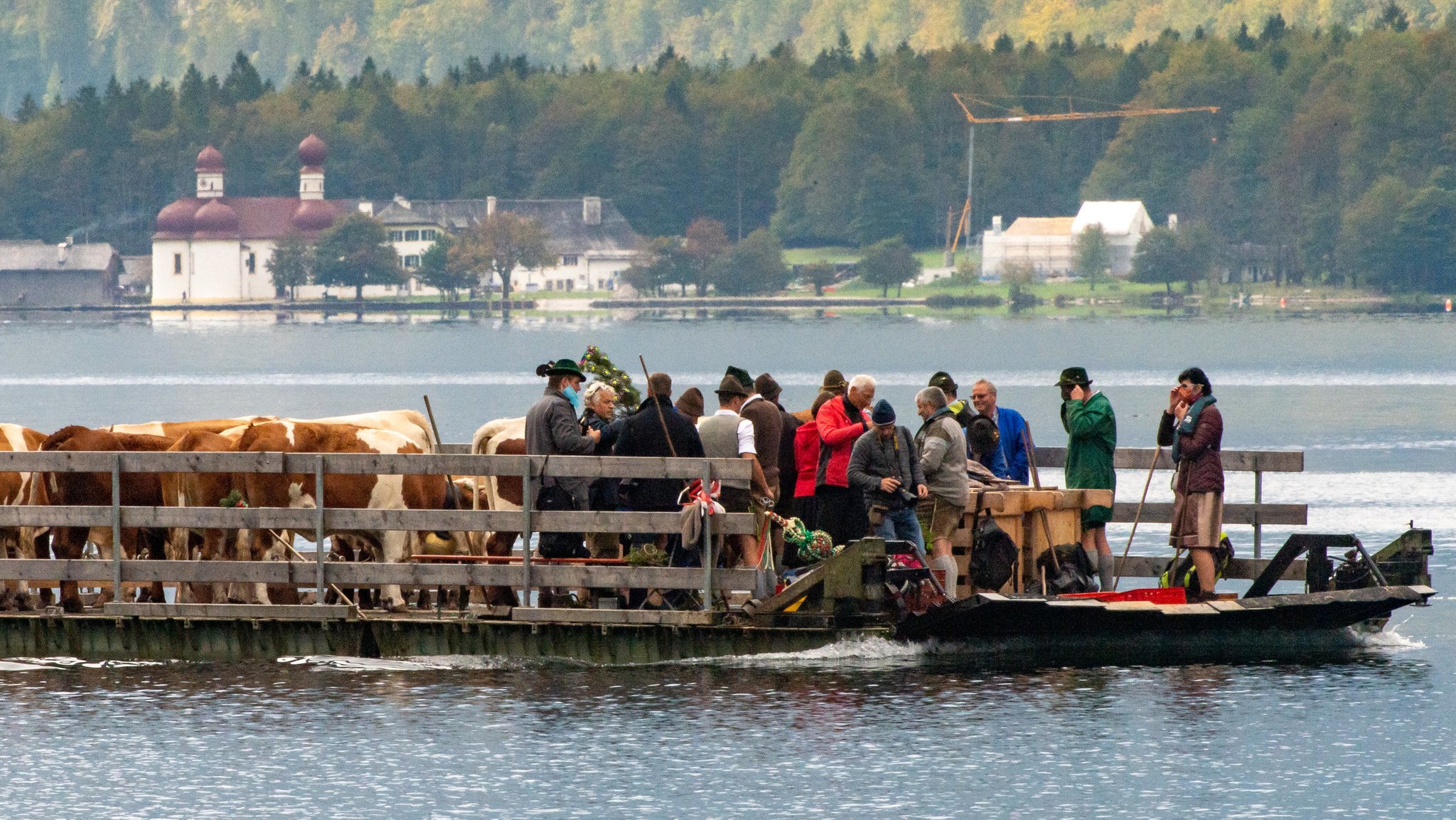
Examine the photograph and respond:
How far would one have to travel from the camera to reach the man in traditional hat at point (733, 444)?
18531mm

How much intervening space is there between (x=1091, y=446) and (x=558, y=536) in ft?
13.7

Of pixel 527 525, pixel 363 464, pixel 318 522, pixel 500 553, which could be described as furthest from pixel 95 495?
pixel 527 525

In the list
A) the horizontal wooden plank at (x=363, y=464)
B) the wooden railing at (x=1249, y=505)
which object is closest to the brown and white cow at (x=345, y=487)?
the horizontal wooden plank at (x=363, y=464)

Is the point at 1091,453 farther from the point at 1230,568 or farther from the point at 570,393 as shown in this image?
the point at 570,393

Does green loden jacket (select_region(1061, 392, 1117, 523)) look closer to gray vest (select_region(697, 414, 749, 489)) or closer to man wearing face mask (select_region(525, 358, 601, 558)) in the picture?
gray vest (select_region(697, 414, 749, 489))

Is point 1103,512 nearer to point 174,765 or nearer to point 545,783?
point 545,783

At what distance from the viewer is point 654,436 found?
61.3 feet

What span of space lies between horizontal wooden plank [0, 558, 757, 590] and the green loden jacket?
3.04m

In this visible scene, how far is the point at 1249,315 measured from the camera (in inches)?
7825

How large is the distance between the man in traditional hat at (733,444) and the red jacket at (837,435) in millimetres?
513

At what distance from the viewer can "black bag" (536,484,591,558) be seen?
1886cm

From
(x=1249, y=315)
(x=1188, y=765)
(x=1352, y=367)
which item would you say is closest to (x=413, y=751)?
(x=1188, y=765)

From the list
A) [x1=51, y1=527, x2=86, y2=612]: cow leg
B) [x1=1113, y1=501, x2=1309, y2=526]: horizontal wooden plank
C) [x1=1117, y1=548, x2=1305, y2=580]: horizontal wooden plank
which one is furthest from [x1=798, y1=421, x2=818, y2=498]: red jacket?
[x1=51, y1=527, x2=86, y2=612]: cow leg

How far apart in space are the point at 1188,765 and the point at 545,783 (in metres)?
4.02
